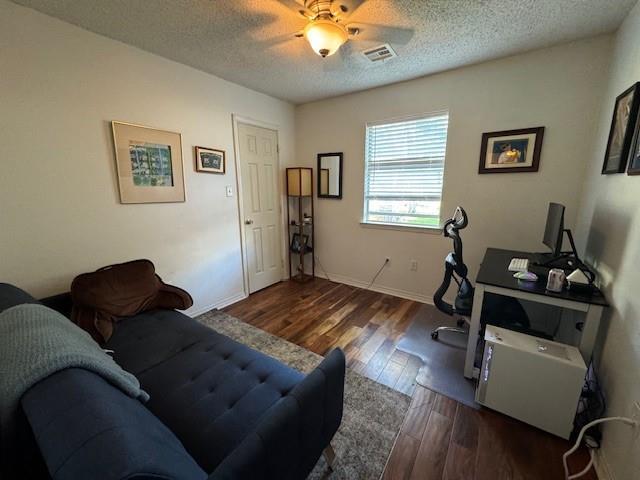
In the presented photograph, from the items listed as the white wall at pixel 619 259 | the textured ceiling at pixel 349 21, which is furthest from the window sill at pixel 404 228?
the textured ceiling at pixel 349 21

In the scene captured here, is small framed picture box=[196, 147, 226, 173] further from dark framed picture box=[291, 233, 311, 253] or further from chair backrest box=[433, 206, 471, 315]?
chair backrest box=[433, 206, 471, 315]

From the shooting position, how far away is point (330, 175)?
3510 mm

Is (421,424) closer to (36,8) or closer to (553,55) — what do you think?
(553,55)

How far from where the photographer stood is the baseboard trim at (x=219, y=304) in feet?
9.04

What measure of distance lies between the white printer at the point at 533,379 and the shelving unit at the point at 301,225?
2.55 meters

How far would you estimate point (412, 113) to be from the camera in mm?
2838

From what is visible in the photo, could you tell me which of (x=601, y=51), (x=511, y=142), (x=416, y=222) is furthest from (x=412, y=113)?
(x=601, y=51)

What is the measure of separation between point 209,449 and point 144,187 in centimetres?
207

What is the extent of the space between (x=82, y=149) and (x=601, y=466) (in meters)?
3.58

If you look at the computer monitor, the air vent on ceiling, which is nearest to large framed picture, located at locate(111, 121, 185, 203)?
the air vent on ceiling

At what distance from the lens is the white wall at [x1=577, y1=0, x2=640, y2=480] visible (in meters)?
1.15

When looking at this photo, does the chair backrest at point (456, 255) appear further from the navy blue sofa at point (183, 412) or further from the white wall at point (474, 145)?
the navy blue sofa at point (183, 412)

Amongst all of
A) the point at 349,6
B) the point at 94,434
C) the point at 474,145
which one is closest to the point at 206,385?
the point at 94,434

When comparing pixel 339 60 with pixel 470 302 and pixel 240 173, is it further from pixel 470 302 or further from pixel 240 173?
pixel 470 302
